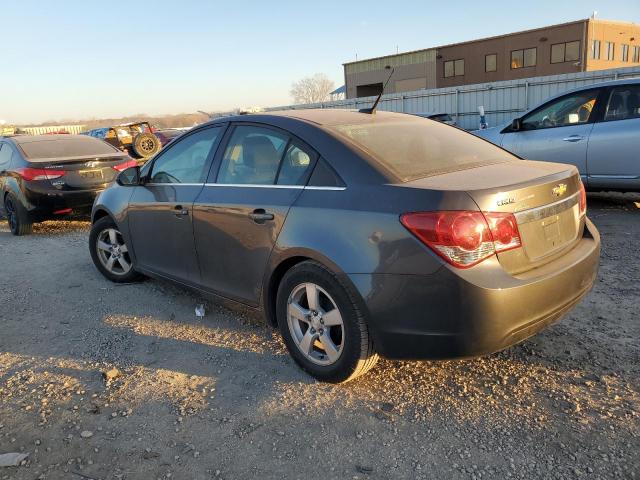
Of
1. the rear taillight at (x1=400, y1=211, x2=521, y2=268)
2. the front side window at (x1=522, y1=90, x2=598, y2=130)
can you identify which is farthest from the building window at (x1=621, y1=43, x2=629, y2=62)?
the rear taillight at (x1=400, y1=211, x2=521, y2=268)

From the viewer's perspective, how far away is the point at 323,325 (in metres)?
2.97

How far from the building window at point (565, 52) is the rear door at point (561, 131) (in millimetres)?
36156

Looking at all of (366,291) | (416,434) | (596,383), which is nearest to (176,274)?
(366,291)

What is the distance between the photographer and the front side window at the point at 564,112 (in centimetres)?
683

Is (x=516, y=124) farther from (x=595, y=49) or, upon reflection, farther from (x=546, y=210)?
(x=595, y=49)

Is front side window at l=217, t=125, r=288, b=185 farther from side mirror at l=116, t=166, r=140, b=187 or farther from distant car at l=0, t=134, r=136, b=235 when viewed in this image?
A: distant car at l=0, t=134, r=136, b=235

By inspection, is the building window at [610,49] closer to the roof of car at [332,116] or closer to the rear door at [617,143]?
the rear door at [617,143]

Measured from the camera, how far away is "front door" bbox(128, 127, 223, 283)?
12.8 feet

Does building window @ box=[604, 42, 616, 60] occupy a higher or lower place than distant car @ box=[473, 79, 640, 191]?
higher

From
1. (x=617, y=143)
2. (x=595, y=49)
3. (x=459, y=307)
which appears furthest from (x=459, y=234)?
(x=595, y=49)

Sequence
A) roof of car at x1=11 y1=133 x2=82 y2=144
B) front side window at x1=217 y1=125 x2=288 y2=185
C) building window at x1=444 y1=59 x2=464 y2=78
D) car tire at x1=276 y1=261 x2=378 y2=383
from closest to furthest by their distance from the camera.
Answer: car tire at x1=276 y1=261 x2=378 y2=383 → front side window at x1=217 y1=125 x2=288 y2=185 → roof of car at x1=11 y1=133 x2=82 y2=144 → building window at x1=444 y1=59 x2=464 y2=78

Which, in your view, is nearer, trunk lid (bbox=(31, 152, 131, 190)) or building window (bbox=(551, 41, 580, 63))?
trunk lid (bbox=(31, 152, 131, 190))

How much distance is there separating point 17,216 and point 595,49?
137 feet

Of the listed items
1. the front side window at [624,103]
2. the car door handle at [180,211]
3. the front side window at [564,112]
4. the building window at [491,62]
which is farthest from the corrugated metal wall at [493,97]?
the building window at [491,62]
